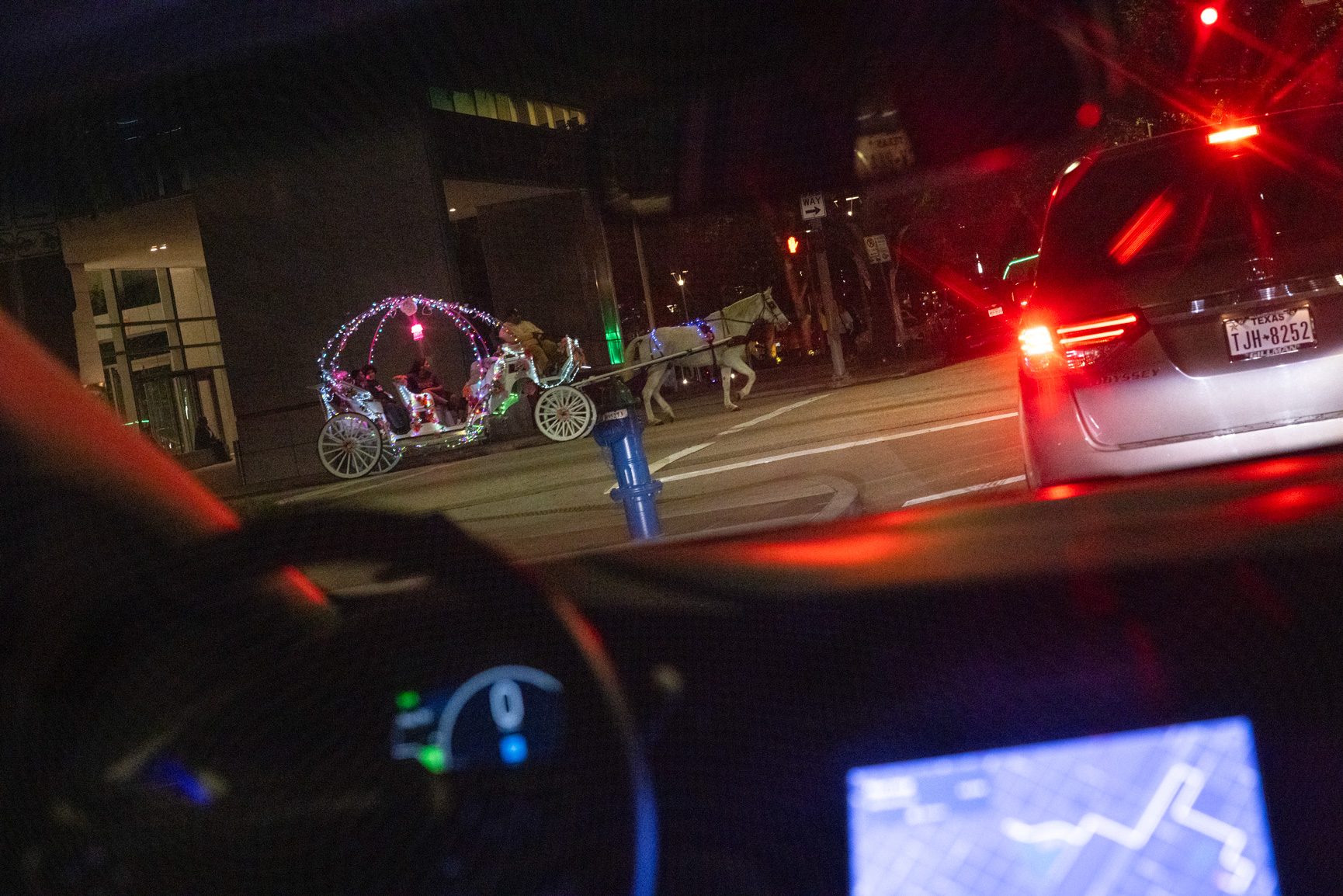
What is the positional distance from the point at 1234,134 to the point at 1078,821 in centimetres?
279

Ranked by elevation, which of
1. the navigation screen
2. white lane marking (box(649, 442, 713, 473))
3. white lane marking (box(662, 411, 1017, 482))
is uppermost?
white lane marking (box(649, 442, 713, 473))

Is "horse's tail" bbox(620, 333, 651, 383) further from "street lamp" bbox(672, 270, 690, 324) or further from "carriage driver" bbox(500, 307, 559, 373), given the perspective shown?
"street lamp" bbox(672, 270, 690, 324)

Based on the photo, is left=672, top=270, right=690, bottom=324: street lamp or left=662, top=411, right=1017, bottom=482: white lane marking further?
left=672, top=270, right=690, bottom=324: street lamp

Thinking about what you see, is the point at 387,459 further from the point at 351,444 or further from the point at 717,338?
the point at 717,338

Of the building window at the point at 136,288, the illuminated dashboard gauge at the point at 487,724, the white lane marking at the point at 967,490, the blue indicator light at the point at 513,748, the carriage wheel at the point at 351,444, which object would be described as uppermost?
the building window at the point at 136,288

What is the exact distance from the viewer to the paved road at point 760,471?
7176 millimetres

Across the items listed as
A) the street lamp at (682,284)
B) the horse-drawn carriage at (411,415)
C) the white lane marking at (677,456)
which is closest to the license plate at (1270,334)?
the white lane marking at (677,456)

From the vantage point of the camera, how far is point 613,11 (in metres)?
3.25

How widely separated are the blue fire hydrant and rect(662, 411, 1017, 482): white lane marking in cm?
452

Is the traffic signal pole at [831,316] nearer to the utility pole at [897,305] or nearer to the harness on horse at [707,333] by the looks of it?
the harness on horse at [707,333]

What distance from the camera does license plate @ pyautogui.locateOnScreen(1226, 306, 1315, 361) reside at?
3521 mm

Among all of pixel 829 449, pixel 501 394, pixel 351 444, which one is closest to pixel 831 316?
pixel 501 394

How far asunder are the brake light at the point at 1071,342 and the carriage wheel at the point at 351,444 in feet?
40.7

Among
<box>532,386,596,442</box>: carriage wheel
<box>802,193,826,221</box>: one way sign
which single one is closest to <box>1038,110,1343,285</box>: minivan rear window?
<box>532,386,596,442</box>: carriage wheel
